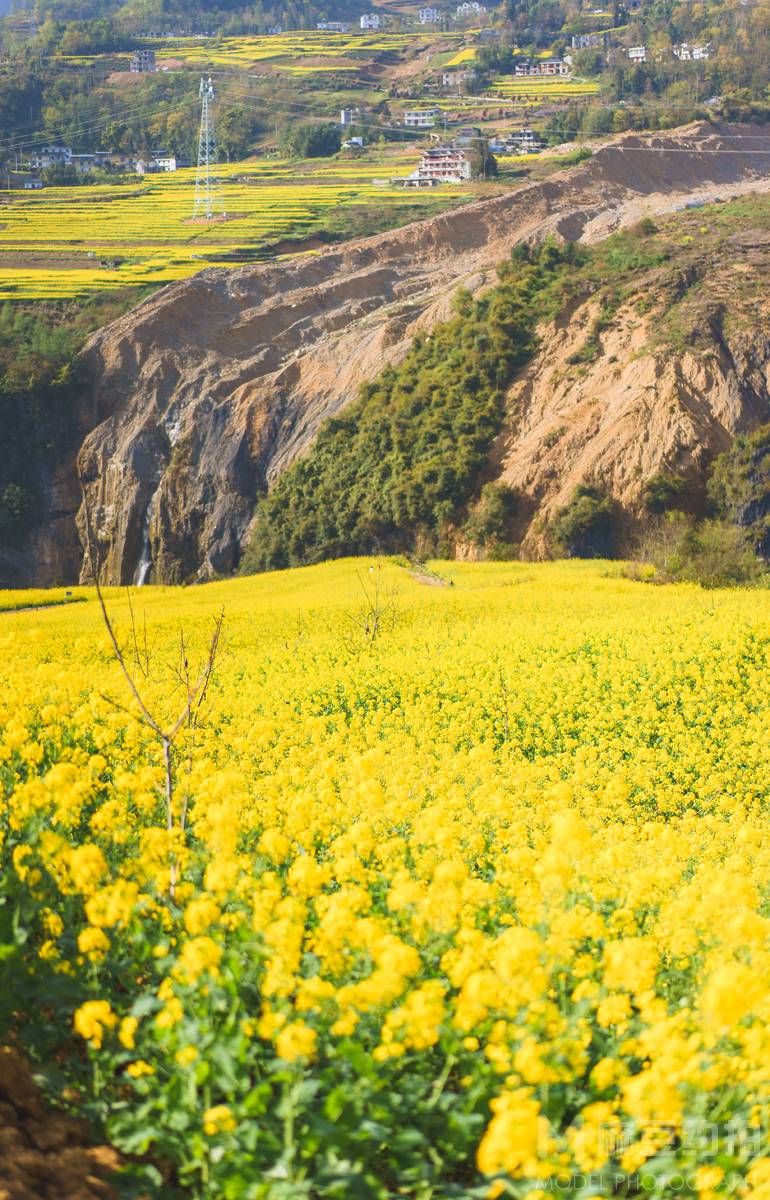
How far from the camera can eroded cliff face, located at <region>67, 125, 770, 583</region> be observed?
133ft

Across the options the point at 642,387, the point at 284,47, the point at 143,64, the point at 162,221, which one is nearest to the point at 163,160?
the point at 162,221

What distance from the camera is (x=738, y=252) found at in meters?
48.0

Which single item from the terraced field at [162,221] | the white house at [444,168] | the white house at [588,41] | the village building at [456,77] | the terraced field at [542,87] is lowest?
the terraced field at [162,221]

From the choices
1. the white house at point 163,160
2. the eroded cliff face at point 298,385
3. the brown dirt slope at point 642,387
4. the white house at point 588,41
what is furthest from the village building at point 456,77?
the brown dirt slope at point 642,387

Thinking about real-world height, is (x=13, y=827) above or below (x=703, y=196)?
below

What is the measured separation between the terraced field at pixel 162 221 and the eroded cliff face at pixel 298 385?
842 centimetres

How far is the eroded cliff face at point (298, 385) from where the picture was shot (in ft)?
133

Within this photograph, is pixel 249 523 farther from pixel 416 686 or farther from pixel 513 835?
pixel 513 835

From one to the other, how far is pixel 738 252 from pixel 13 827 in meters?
48.8

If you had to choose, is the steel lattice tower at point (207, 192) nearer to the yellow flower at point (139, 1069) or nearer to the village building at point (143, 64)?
the village building at point (143, 64)

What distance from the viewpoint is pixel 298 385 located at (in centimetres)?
5416

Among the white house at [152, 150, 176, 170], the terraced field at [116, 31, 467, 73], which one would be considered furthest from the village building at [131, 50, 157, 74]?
the white house at [152, 150, 176, 170]

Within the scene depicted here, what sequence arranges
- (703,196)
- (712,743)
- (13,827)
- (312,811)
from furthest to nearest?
1. (703,196)
2. (712,743)
3. (312,811)
4. (13,827)

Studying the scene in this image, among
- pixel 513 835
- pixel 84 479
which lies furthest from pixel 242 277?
pixel 513 835
